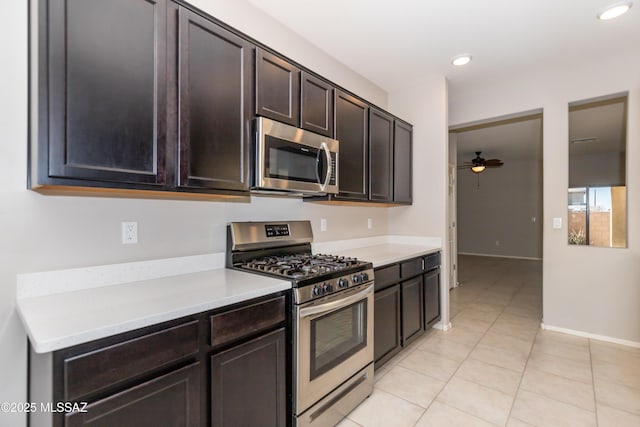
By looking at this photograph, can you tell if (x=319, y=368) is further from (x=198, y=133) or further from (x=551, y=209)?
(x=551, y=209)

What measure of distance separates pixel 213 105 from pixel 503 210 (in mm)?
8911

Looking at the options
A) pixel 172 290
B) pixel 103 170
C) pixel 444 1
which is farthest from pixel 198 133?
pixel 444 1

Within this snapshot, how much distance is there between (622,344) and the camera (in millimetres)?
3027

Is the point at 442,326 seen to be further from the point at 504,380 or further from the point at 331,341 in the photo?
the point at 331,341

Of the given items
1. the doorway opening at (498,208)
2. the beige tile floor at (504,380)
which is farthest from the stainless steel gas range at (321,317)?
the doorway opening at (498,208)

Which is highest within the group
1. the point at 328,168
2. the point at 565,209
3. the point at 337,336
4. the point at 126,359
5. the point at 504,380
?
the point at 328,168

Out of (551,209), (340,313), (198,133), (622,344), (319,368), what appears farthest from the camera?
(551,209)

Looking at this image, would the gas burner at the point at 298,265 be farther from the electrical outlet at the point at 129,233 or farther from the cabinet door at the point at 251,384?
the electrical outlet at the point at 129,233

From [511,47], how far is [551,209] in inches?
67.2

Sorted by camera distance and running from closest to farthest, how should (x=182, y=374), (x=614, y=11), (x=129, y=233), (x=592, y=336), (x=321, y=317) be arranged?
1. (x=182, y=374)
2. (x=129, y=233)
3. (x=321, y=317)
4. (x=614, y=11)
5. (x=592, y=336)

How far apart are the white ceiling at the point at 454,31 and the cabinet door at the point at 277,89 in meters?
0.59

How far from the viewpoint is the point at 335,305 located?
1883mm

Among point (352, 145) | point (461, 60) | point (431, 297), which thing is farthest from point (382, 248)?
point (461, 60)

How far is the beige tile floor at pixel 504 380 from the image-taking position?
1973 mm
